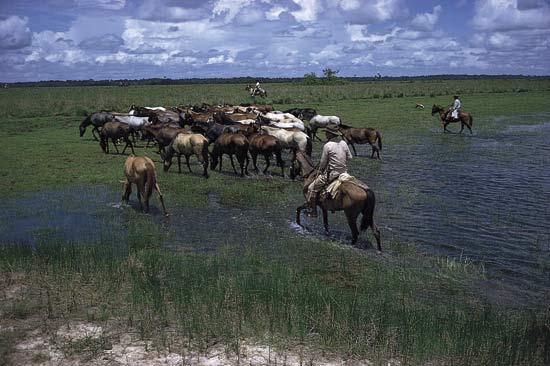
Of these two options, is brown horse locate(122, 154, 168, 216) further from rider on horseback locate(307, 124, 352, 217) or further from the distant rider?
the distant rider

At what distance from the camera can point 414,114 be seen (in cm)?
3822

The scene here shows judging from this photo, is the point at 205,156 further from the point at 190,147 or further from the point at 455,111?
the point at 455,111

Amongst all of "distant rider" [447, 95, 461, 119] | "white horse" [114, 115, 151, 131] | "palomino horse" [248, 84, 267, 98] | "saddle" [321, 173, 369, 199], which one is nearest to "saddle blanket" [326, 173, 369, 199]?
"saddle" [321, 173, 369, 199]

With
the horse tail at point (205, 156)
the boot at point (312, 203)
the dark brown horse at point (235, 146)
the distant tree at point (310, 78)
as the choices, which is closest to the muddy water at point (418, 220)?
the boot at point (312, 203)

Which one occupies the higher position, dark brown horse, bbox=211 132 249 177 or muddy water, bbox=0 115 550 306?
dark brown horse, bbox=211 132 249 177

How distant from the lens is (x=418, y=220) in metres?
11.7

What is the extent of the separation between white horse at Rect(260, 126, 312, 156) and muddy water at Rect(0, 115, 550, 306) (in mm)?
1951

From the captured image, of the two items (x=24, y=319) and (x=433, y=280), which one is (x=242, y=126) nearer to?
(x=433, y=280)

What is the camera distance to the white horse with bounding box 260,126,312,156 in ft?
59.9

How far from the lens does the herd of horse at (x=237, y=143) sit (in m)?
9.91

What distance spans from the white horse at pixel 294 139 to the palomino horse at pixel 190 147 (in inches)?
134

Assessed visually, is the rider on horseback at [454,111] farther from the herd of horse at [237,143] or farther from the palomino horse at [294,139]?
the palomino horse at [294,139]

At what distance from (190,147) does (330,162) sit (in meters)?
7.57

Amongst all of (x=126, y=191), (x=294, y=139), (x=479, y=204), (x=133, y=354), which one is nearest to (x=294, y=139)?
(x=294, y=139)
